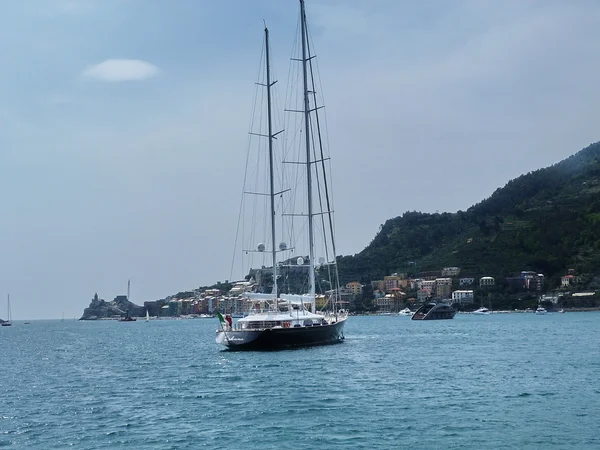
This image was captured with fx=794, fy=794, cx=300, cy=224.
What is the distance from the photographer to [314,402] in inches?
1288

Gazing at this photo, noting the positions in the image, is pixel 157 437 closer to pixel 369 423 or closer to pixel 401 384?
pixel 369 423

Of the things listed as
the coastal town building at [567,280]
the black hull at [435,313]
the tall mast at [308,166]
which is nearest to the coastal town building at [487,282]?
the coastal town building at [567,280]

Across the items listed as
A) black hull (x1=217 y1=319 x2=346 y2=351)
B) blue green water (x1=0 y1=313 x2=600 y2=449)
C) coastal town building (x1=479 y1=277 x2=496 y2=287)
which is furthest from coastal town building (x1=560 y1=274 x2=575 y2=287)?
black hull (x1=217 y1=319 x2=346 y2=351)

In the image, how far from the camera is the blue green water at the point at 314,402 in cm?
2570

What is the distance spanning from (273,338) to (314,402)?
22295mm

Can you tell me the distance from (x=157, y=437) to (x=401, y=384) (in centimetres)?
1503

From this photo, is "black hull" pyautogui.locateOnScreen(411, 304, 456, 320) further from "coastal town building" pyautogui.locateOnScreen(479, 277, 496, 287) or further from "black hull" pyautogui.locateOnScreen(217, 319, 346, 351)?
"black hull" pyautogui.locateOnScreen(217, 319, 346, 351)

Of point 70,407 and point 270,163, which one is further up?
point 270,163

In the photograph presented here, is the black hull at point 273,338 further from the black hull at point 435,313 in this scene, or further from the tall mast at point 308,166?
the black hull at point 435,313

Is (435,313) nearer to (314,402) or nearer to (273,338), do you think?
(273,338)

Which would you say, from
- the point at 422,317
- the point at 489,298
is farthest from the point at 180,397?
the point at 489,298

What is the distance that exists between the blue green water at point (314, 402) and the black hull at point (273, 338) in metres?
0.90

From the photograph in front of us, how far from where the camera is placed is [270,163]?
62594 millimetres

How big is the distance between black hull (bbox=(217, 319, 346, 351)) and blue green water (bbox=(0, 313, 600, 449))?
2.96ft
